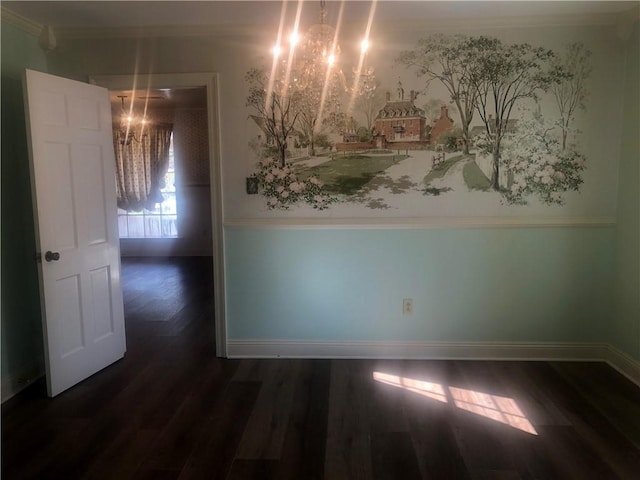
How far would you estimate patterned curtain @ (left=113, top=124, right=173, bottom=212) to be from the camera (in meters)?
7.56

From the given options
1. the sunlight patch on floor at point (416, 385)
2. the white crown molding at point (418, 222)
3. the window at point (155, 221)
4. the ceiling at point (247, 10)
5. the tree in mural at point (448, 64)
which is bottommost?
the sunlight patch on floor at point (416, 385)

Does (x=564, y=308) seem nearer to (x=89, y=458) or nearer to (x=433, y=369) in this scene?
(x=433, y=369)

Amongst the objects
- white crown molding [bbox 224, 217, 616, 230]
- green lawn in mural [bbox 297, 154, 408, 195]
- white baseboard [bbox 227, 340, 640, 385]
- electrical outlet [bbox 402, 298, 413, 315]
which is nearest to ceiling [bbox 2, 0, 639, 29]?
green lawn in mural [bbox 297, 154, 408, 195]

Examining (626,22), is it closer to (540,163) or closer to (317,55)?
(540,163)

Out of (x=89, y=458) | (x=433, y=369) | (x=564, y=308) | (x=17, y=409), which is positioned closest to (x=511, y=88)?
(x=564, y=308)

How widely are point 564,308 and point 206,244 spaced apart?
5.90 metres

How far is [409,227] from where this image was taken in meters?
3.39

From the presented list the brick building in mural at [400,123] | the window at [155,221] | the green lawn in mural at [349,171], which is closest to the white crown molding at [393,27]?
the brick building in mural at [400,123]

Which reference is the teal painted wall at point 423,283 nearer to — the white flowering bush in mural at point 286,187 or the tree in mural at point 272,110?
the white flowering bush in mural at point 286,187

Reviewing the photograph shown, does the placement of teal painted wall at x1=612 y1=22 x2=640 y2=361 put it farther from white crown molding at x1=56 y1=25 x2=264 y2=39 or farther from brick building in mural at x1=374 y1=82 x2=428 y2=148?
white crown molding at x1=56 y1=25 x2=264 y2=39

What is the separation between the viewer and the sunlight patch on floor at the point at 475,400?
263 centimetres

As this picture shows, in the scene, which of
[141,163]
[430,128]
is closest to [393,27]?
[430,128]

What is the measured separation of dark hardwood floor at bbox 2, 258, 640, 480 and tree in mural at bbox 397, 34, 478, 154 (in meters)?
1.95

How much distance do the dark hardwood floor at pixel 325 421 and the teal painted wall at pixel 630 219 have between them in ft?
1.16
